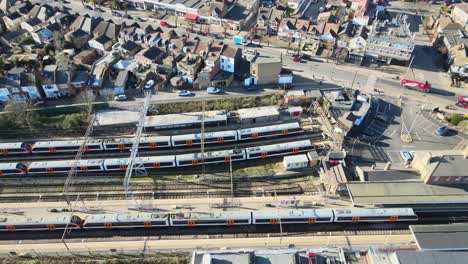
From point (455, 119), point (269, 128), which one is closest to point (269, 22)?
point (269, 128)

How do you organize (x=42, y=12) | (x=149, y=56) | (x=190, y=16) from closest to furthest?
(x=149, y=56) < (x=42, y=12) < (x=190, y=16)

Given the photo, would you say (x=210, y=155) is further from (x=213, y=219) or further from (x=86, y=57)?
(x=86, y=57)

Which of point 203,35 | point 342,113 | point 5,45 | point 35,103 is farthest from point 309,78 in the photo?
point 5,45

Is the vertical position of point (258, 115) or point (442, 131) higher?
point (258, 115)

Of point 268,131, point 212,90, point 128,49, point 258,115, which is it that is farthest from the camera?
point 128,49

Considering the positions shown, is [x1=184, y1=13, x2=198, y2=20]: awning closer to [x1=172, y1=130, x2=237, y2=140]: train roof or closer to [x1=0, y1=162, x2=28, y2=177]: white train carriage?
[x1=172, y1=130, x2=237, y2=140]: train roof

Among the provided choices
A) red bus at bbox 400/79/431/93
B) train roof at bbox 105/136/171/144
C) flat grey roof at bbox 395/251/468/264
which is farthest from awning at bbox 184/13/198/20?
flat grey roof at bbox 395/251/468/264
